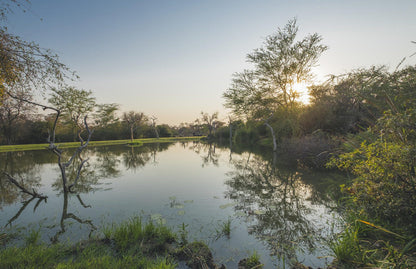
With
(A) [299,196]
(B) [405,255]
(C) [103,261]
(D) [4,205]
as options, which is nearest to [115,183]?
(D) [4,205]

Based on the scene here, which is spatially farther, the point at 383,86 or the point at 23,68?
the point at 23,68

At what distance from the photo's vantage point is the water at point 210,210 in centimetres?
351

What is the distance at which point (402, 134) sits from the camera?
2.89 metres

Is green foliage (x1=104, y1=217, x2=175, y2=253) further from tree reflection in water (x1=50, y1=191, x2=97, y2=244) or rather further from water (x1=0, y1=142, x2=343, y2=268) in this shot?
tree reflection in water (x1=50, y1=191, x2=97, y2=244)

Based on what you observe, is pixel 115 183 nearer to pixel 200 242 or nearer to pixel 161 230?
pixel 161 230

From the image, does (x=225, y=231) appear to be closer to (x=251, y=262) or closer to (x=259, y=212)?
(x=251, y=262)

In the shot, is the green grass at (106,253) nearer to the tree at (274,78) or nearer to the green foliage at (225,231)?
the green foliage at (225,231)

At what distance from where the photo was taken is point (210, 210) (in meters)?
5.33

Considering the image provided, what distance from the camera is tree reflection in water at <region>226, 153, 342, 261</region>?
3.50 m

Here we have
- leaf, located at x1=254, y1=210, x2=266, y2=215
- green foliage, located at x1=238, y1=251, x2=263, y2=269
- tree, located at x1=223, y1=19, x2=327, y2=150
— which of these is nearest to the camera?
green foliage, located at x1=238, y1=251, x2=263, y2=269

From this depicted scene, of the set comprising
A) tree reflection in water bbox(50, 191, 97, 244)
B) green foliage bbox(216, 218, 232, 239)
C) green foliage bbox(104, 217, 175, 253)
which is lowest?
green foliage bbox(216, 218, 232, 239)

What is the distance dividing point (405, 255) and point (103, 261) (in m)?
4.02

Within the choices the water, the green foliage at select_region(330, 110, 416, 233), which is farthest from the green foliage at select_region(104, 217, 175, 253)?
the green foliage at select_region(330, 110, 416, 233)

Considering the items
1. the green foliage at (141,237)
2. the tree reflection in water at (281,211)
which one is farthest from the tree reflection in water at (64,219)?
the tree reflection in water at (281,211)
